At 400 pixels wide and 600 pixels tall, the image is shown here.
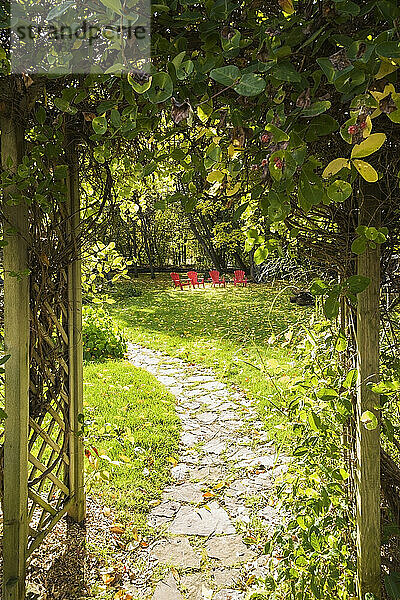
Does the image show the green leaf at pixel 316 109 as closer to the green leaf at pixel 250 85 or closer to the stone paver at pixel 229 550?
the green leaf at pixel 250 85

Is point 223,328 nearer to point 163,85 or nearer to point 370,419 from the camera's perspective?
point 370,419

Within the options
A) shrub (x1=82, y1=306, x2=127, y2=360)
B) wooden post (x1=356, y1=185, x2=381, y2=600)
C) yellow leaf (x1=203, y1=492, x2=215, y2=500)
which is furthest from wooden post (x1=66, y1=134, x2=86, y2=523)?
shrub (x1=82, y1=306, x2=127, y2=360)

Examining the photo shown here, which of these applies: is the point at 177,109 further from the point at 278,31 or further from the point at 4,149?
the point at 4,149

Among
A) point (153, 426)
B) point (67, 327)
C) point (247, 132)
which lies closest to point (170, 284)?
point (153, 426)

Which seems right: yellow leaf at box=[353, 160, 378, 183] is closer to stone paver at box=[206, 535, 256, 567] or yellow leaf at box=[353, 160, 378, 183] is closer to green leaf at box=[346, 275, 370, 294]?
green leaf at box=[346, 275, 370, 294]

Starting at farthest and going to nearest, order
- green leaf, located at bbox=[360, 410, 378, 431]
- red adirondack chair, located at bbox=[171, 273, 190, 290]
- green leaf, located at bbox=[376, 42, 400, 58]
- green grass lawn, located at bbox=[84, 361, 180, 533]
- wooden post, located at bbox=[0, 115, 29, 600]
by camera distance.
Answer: red adirondack chair, located at bbox=[171, 273, 190, 290] → green grass lawn, located at bbox=[84, 361, 180, 533] → wooden post, located at bbox=[0, 115, 29, 600] → green leaf, located at bbox=[360, 410, 378, 431] → green leaf, located at bbox=[376, 42, 400, 58]

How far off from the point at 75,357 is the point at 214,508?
1.54 metres

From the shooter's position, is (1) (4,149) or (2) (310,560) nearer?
(2) (310,560)

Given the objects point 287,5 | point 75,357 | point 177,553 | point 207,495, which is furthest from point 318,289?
point 207,495

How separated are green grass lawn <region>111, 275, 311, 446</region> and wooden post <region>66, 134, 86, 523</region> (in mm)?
1147

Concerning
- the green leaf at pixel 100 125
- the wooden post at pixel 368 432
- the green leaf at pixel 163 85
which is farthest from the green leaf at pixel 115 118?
the wooden post at pixel 368 432

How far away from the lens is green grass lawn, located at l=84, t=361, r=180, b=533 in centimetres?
339

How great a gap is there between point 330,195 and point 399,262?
1170mm

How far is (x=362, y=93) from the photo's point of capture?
106 centimetres
